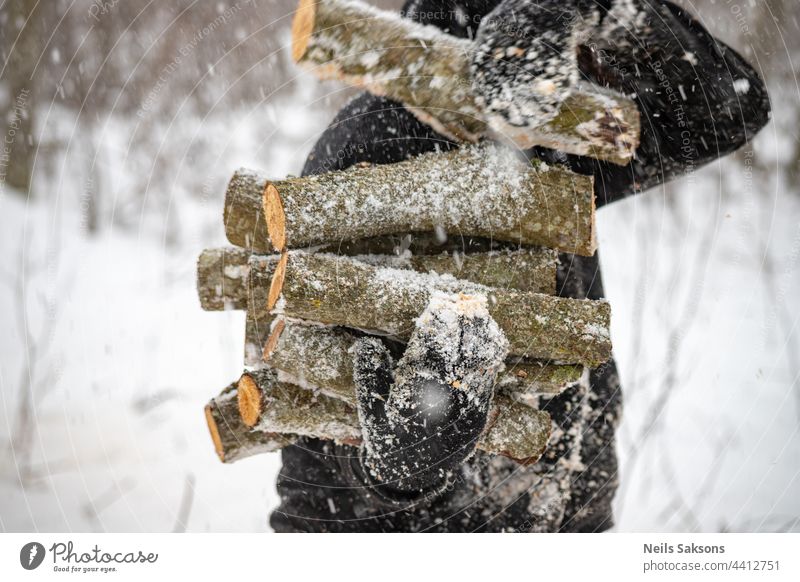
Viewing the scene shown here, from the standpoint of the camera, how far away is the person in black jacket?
85 cm

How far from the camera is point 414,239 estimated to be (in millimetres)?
915

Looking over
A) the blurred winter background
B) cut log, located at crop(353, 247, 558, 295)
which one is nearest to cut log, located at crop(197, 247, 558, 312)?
cut log, located at crop(353, 247, 558, 295)

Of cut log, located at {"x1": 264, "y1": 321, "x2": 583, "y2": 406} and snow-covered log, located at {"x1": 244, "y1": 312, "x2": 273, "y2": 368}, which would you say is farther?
snow-covered log, located at {"x1": 244, "y1": 312, "x2": 273, "y2": 368}

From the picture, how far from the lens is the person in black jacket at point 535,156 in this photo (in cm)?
85

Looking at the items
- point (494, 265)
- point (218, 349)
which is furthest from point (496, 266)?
point (218, 349)

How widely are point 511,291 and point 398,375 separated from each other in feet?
0.73

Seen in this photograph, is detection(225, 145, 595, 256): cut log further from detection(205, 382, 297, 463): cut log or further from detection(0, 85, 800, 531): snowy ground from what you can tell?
detection(0, 85, 800, 531): snowy ground

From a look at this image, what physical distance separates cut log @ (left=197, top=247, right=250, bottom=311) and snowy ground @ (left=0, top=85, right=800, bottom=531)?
0.56 m

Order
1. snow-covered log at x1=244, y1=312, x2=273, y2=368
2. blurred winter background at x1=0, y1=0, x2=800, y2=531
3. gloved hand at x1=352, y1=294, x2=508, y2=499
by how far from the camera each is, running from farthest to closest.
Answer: blurred winter background at x1=0, y1=0, x2=800, y2=531, snow-covered log at x1=244, y1=312, x2=273, y2=368, gloved hand at x1=352, y1=294, x2=508, y2=499

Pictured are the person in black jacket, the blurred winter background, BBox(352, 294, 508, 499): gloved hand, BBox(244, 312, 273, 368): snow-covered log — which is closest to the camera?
BBox(352, 294, 508, 499): gloved hand

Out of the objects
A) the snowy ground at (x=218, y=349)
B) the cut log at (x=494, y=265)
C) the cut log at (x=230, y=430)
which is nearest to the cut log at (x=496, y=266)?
the cut log at (x=494, y=265)

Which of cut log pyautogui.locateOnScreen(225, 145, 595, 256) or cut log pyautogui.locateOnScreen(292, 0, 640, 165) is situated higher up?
cut log pyautogui.locateOnScreen(292, 0, 640, 165)

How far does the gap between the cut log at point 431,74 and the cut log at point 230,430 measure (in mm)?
579

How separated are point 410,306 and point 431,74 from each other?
382 mm
